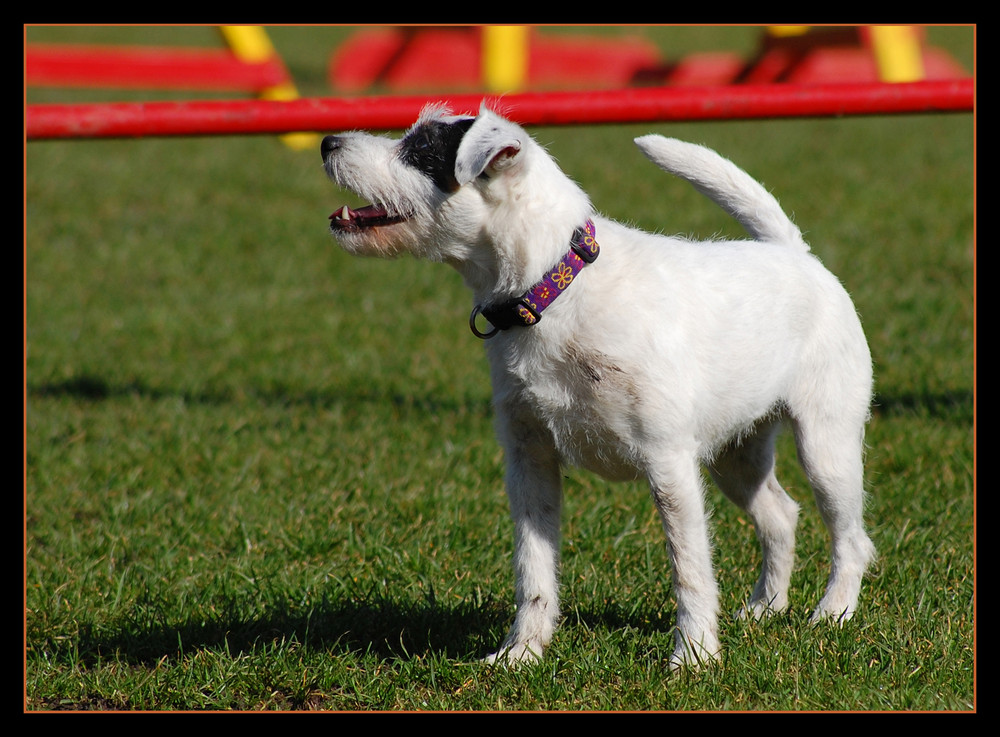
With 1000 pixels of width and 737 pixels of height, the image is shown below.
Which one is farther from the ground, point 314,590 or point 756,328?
point 756,328

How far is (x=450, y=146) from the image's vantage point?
3326 mm

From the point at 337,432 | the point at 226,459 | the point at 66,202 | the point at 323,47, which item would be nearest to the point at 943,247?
the point at 337,432

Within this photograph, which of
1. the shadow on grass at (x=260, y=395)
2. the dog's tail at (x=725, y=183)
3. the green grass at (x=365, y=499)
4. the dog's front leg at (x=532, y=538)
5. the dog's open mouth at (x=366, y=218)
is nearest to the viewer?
the dog's open mouth at (x=366, y=218)

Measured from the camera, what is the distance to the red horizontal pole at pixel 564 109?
4.81 m

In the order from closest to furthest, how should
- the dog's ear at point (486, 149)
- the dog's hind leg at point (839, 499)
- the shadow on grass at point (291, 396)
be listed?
the dog's ear at point (486, 149), the dog's hind leg at point (839, 499), the shadow on grass at point (291, 396)

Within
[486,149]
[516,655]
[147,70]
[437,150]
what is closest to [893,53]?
[147,70]

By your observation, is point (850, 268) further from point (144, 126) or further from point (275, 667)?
point (275, 667)

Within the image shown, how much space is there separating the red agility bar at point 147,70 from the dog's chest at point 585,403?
1005cm

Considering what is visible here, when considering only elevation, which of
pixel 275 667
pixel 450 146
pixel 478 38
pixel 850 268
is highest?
pixel 478 38

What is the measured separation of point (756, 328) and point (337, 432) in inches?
112

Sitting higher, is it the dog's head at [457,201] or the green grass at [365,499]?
the dog's head at [457,201]

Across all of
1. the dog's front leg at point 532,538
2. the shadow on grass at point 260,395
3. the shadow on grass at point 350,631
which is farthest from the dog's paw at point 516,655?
the shadow on grass at point 260,395

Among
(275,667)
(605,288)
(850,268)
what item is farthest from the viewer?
(850,268)

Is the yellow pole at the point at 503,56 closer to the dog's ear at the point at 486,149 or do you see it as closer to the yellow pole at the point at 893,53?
the yellow pole at the point at 893,53
